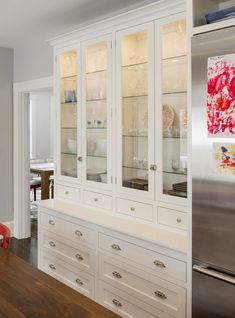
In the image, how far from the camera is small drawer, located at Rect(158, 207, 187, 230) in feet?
8.42

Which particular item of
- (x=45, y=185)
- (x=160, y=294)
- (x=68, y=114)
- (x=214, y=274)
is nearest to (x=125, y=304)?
(x=160, y=294)

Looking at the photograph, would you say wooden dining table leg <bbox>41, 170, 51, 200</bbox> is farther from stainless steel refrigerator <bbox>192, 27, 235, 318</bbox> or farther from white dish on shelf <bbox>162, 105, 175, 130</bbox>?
stainless steel refrigerator <bbox>192, 27, 235, 318</bbox>

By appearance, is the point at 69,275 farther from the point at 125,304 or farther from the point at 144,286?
the point at 144,286

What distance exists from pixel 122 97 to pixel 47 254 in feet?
5.53

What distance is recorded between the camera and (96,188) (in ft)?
10.8

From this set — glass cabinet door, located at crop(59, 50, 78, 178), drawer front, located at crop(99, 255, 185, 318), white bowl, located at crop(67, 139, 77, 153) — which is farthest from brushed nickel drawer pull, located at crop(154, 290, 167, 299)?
white bowl, located at crop(67, 139, 77, 153)

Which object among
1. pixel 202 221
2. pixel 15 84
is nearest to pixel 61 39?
pixel 15 84

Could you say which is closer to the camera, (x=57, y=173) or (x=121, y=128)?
(x=121, y=128)

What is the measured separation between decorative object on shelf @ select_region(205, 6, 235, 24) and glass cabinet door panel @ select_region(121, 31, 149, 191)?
0.82 metres

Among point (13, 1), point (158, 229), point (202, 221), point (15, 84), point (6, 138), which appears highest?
point (13, 1)

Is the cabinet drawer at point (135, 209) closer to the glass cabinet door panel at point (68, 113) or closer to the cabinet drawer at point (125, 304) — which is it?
the cabinet drawer at point (125, 304)

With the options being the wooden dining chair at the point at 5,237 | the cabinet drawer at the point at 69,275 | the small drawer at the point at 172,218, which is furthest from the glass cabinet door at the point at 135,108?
the wooden dining chair at the point at 5,237

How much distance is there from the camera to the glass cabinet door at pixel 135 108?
281 centimetres

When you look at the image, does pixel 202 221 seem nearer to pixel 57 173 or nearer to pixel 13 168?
pixel 57 173
